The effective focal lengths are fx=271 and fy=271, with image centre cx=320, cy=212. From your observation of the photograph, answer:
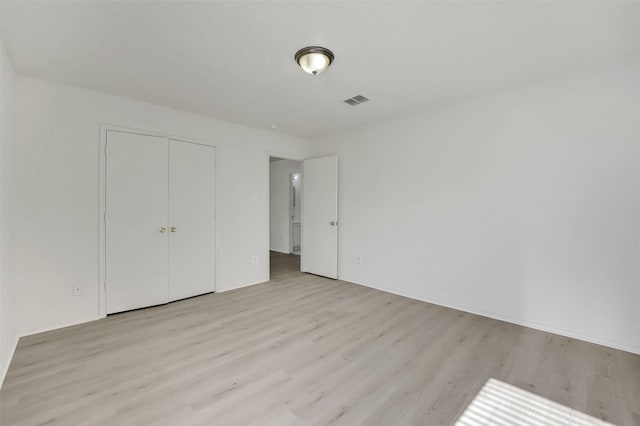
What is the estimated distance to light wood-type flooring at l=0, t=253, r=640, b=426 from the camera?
171cm

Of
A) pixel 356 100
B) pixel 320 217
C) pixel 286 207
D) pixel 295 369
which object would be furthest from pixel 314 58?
pixel 286 207

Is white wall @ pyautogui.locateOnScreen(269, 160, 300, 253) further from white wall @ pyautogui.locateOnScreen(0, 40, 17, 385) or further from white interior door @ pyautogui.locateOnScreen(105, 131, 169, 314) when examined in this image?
white wall @ pyautogui.locateOnScreen(0, 40, 17, 385)

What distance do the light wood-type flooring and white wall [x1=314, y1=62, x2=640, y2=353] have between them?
357 mm

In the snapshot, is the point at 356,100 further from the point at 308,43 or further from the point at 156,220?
the point at 156,220

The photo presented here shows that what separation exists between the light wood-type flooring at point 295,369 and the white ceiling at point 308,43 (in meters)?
2.58

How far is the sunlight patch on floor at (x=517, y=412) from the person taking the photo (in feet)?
5.40

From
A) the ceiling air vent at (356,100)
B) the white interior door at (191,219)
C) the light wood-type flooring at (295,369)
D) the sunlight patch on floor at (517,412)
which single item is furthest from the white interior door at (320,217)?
the sunlight patch on floor at (517,412)

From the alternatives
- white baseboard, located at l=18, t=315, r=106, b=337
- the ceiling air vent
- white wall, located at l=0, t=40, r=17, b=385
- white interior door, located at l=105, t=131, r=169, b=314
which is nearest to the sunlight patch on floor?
the ceiling air vent

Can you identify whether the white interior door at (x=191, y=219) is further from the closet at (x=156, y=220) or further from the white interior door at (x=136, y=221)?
the white interior door at (x=136, y=221)

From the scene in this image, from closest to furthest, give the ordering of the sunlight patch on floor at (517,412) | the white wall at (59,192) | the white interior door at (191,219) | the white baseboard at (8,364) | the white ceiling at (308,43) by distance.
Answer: the sunlight patch on floor at (517,412), the white ceiling at (308,43), the white baseboard at (8,364), the white wall at (59,192), the white interior door at (191,219)

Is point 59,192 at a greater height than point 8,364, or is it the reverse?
point 59,192

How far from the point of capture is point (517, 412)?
1.72 meters

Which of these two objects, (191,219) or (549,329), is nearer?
(549,329)

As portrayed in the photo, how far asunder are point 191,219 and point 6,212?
1734 millimetres
